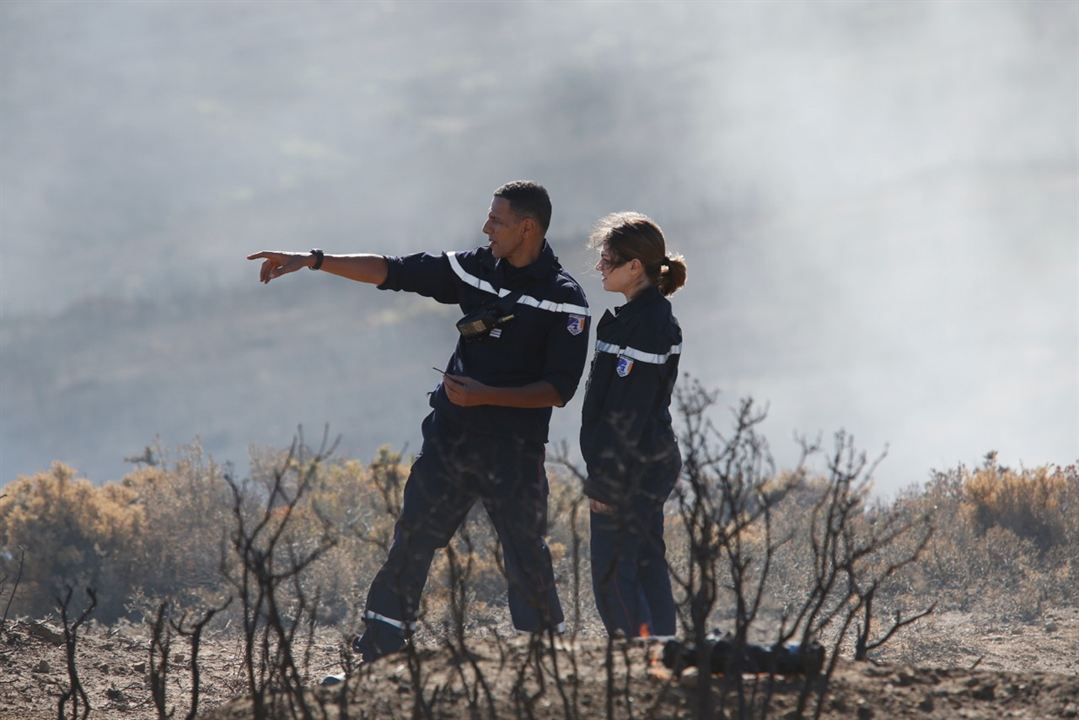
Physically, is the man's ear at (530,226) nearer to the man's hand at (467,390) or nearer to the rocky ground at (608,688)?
the man's hand at (467,390)

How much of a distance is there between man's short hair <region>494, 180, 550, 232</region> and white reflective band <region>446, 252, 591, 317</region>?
30 cm

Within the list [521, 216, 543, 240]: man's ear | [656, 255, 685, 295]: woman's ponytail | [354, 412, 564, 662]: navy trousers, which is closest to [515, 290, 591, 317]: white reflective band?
[521, 216, 543, 240]: man's ear

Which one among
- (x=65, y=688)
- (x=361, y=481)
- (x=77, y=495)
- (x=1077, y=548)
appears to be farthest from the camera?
(x=361, y=481)

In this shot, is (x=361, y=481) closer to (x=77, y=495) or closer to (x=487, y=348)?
(x=77, y=495)

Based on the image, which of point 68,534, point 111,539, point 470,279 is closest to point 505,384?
point 470,279

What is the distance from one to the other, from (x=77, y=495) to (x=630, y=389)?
8.10 metres

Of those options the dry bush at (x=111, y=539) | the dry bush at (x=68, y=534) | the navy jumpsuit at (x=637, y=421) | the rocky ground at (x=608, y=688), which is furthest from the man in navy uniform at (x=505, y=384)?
the dry bush at (x=68, y=534)

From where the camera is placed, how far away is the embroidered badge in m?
5.37

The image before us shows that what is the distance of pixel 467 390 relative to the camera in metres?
5.20

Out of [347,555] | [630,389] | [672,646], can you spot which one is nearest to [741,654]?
[672,646]

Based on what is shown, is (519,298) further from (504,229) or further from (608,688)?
(608,688)

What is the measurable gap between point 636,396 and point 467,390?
1.99 feet

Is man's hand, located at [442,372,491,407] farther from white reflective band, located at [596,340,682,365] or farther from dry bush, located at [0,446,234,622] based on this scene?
dry bush, located at [0,446,234,622]

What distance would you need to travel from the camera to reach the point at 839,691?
397cm
